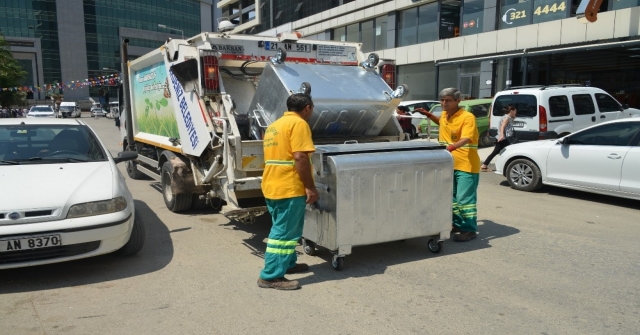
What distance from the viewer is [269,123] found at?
5.74m

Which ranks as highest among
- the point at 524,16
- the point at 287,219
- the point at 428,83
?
the point at 524,16

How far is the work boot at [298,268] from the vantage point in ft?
15.2

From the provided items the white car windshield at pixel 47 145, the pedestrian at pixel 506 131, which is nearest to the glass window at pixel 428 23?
the pedestrian at pixel 506 131

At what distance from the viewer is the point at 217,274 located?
465 cm

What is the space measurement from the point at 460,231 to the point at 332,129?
6.48 feet

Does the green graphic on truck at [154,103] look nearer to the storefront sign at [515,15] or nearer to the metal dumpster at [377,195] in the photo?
the metal dumpster at [377,195]

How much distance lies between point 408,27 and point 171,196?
22152mm

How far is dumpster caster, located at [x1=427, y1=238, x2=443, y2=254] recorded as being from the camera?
205 inches

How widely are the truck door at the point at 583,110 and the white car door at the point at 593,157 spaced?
13.7 ft

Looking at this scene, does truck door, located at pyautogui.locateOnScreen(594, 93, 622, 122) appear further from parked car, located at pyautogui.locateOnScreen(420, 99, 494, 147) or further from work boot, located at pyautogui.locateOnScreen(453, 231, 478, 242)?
work boot, located at pyautogui.locateOnScreen(453, 231, 478, 242)

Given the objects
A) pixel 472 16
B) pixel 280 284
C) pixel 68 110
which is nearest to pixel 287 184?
pixel 280 284

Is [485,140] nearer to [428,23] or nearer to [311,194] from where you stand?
[428,23]

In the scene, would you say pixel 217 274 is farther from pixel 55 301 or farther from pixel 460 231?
pixel 460 231

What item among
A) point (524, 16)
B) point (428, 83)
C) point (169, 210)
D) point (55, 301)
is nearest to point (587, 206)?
point (169, 210)
